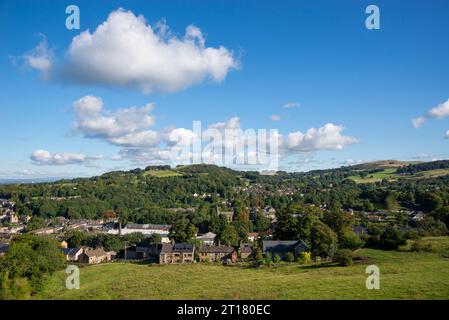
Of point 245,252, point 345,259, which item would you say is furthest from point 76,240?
point 345,259

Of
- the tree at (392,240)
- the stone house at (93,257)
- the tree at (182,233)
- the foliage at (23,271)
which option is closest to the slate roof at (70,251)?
the stone house at (93,257)

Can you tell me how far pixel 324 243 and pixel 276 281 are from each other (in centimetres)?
1601

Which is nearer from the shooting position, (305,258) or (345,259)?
(345,259)

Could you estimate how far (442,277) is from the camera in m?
27.4

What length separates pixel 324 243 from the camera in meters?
45.1

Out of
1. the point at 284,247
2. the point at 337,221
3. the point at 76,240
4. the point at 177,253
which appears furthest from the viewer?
the point at 76,240

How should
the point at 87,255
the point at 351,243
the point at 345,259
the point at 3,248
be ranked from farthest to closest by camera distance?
the point at 3,248
the point at 87,255
the point at 351,243
the point at 345,259

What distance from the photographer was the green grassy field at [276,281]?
24.9m

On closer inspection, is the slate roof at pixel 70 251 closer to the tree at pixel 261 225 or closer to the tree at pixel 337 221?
the tree at pixel 337 221

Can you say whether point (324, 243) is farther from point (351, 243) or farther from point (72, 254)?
point (72, 254)

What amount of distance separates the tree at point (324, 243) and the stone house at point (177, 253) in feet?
61.1
